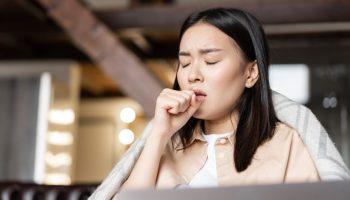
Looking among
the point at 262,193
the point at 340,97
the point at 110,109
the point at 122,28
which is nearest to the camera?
the point at 262,193

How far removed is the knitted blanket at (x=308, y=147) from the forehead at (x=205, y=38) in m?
0.18

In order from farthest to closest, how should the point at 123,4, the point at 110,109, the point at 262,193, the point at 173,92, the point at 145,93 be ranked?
1. the point at 110,109
2. the point at 123,4
3. the point at 145,93
4. the point at 173,92
5. the point at 262,193

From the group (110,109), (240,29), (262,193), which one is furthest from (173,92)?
(110,109)

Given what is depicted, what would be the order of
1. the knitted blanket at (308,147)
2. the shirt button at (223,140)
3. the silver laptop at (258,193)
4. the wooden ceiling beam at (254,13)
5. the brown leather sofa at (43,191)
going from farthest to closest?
the wooden ceiling beam at (254,13) → the brown leather sofa at (43,191) → the shirt button at (223,140) → the knitted blanket at (308,147) → the silver laptop at (258,193)

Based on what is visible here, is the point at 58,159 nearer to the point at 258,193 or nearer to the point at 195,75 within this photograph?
the point at 195,75

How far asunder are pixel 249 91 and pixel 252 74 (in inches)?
1.6

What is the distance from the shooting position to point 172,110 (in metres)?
1.05

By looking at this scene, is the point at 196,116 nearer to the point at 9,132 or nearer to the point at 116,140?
the point at 9,132

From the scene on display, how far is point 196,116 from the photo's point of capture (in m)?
1.11

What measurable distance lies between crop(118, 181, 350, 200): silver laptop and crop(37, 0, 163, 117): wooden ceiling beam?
2.61m

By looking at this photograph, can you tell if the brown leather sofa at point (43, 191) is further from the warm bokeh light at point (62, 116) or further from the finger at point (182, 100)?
the warm bokeh light at point (62, 116)

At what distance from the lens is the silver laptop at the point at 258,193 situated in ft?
1.84

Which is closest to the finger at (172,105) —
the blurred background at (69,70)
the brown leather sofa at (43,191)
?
the brown leather sofa at (43,191)

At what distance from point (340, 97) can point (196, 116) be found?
4733 mm
